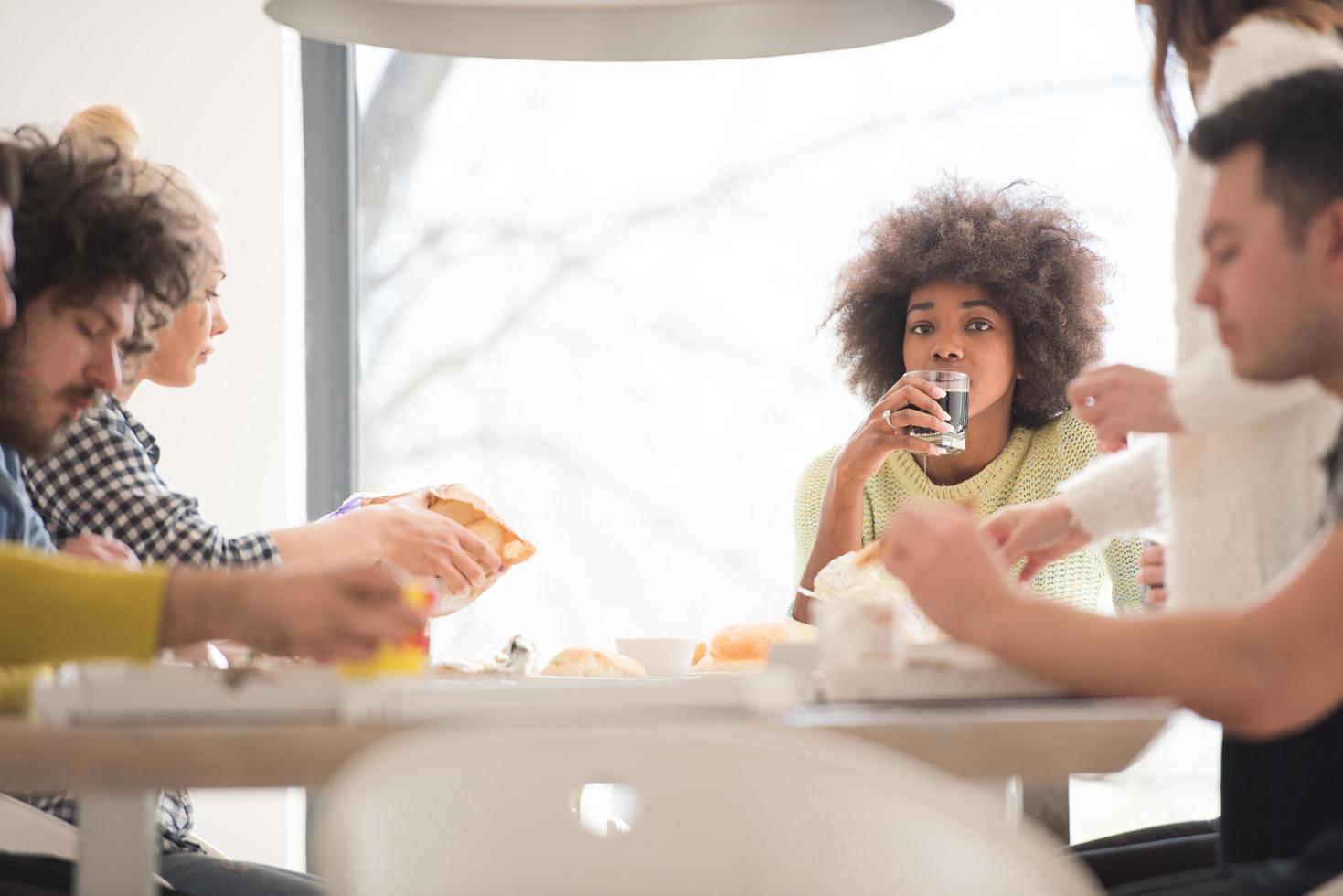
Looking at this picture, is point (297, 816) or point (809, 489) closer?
point (809, 489)

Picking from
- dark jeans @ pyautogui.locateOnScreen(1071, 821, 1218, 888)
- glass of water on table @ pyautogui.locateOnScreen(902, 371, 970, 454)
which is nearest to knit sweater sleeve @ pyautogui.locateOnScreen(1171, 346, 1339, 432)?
dark jeans @ pyautogui.locateOnScreen(1071, 821, 1218, 888)

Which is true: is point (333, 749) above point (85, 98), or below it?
below

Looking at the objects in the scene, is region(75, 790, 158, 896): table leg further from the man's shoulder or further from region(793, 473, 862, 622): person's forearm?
region(793, 473, 862, 622): person's forearm

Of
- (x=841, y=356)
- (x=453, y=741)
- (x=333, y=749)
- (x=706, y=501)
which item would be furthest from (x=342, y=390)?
(x=453, y=741)

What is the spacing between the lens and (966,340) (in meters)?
2.40

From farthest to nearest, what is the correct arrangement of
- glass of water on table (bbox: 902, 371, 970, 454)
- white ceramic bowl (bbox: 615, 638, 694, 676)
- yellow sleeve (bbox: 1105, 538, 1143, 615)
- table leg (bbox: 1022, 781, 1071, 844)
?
yellow sleeve (bbox: 1105, 538, 1143, 615), glass of water on table (bbox: 902, 371, 970, 454), table leg (bbox: 1022, 781, 1071, 844), white ceramic bowl (bbox: 615, 638, 694, 676)

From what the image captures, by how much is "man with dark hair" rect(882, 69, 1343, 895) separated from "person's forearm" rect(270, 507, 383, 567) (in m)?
0.84

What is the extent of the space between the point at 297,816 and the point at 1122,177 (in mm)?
2124

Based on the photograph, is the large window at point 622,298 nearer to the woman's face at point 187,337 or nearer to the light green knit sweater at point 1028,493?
the light green knit sweater at point 1028,493

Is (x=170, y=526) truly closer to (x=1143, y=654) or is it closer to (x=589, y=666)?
(x=589, y=666)

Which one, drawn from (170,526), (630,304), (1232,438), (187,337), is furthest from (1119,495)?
(630,304)

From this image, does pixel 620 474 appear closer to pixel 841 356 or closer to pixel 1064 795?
pixel 841 356

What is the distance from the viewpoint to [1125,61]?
2945 millimetres

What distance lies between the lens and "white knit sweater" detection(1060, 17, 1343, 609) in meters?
1.10
